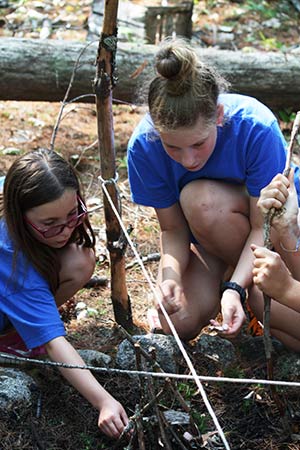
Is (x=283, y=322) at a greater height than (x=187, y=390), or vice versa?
(x=283, y=322)

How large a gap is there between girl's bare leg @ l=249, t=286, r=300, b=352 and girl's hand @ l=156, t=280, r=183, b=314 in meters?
0.29

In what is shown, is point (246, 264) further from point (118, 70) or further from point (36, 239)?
point (118, 70)

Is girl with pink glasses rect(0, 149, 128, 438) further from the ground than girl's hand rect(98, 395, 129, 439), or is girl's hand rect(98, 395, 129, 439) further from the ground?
girl with pink glasses rect(0, 149, 128, 438)

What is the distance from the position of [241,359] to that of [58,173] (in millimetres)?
1015

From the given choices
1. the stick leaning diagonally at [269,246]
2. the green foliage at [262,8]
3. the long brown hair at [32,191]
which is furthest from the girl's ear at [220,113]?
the green foliage at [262,8]

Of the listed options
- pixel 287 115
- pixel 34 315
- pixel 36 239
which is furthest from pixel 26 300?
pixel 287 115

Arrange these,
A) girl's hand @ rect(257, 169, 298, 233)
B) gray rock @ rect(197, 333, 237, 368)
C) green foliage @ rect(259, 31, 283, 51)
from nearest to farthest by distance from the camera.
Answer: girl's hand @ rect(257, 169, 298, 233)
gray rock @ rect(197, 333, 237, 368)
green foliage @ rect(259, 31, 283, 51)

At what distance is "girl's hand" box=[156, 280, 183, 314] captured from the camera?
267 cm

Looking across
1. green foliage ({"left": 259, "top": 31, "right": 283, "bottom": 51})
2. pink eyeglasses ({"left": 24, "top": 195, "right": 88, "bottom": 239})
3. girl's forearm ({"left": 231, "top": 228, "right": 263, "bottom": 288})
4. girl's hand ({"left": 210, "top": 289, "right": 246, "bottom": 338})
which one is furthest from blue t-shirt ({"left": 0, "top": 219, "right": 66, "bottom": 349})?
green foliage ({"left": 259, "top": 31, "right": 283, "bottom": 51})

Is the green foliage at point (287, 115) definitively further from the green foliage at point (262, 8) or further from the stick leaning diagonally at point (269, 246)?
the stick leaning diagonally at point (269, 246)

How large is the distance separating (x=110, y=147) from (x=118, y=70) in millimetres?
2213

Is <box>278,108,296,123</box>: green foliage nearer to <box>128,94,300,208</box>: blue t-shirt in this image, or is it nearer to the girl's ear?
<box>128,94,300,208</box>: blue t-shirt

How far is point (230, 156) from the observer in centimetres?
255

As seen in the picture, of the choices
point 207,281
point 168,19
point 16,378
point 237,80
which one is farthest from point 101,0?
point 16,378
